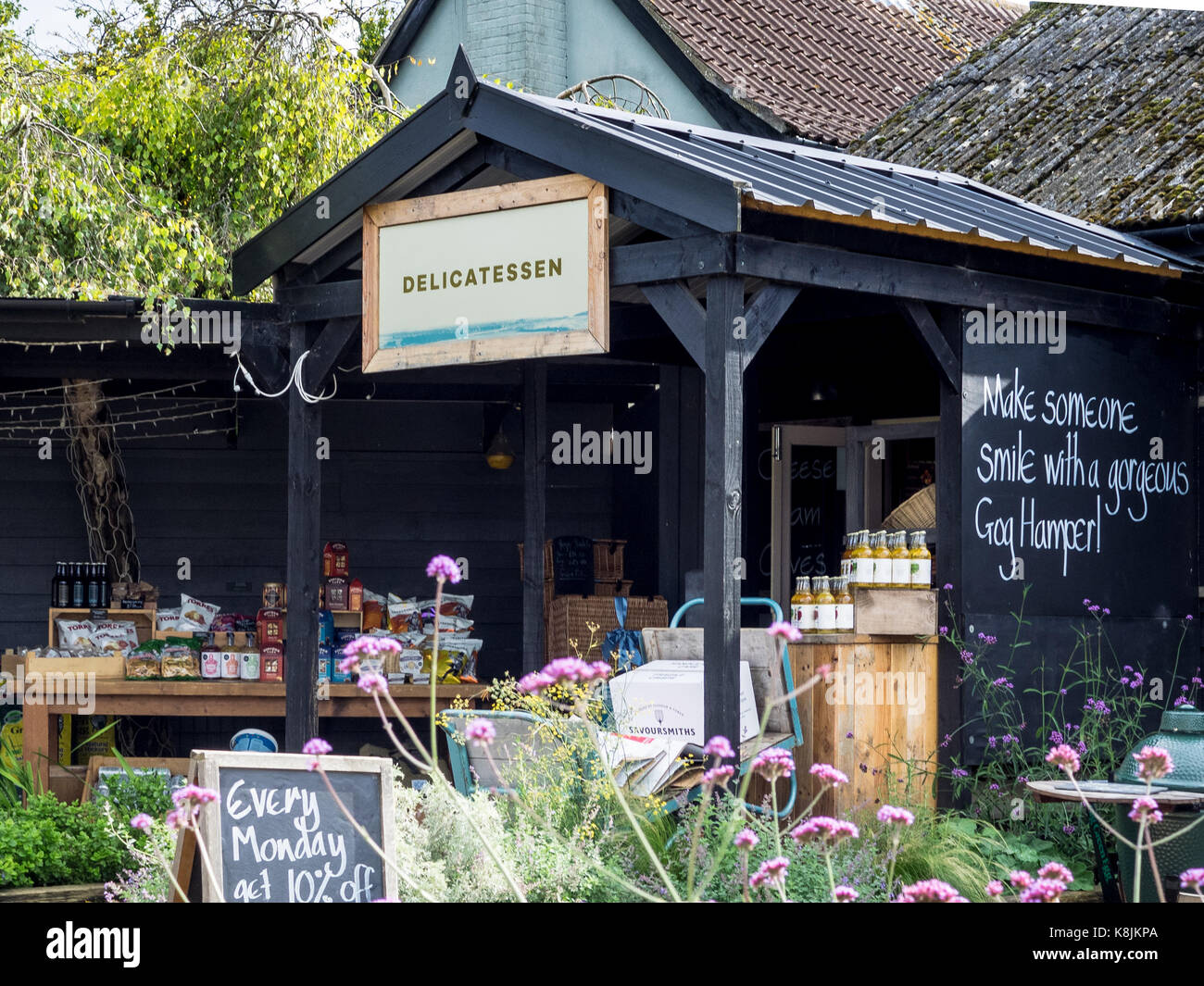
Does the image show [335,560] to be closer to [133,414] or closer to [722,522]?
[133,414]

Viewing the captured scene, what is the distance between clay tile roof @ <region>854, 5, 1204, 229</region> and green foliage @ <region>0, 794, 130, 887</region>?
5.59 m

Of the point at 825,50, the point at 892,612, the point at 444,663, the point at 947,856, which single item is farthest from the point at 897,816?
the point at 825,50

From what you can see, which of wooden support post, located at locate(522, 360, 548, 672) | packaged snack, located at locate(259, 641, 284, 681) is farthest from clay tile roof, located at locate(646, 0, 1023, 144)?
packaged snack, located at locate(259, 641, 284, 681)

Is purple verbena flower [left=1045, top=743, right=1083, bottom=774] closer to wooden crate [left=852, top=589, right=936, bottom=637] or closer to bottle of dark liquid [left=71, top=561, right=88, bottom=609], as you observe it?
wooden crate [left=852, top=589, right=936, bottom=637]

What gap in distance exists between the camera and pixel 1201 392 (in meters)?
7.46

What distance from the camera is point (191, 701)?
8344mm

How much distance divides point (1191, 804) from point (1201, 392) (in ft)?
9.76

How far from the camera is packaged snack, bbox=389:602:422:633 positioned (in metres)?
9.02

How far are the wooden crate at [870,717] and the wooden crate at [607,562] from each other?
357 cm

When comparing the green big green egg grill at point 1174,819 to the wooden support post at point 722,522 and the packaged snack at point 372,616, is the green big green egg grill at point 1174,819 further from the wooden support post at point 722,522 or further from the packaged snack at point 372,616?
the packaged snack at point 372,616

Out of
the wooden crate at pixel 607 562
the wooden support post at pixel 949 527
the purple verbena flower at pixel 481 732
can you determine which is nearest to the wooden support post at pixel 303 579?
the wooden support post at pixel 949 527

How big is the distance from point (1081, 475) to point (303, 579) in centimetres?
355

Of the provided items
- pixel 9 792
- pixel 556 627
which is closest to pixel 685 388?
pixel 556 627

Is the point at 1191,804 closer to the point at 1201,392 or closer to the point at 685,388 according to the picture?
the point at 1201,392
